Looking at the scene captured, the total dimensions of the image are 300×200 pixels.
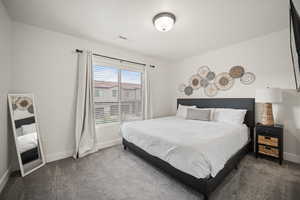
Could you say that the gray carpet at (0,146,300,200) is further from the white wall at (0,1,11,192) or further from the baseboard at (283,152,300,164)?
the white wall at (0,1,11,192)

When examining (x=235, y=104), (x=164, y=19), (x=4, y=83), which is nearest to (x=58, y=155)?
(x=4, y=83)

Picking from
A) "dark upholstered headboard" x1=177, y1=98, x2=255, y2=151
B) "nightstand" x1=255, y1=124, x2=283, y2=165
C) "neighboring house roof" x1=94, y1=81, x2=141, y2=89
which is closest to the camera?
"nightstand" x1=255, y1=124, x2=283, y2=165

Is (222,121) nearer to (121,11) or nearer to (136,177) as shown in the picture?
(136,177)

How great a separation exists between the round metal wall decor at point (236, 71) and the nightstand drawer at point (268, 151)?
161 cm

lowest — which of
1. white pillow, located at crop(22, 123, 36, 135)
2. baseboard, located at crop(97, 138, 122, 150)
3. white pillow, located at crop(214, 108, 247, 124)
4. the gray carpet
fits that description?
the gray carpet

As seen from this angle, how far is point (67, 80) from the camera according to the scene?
259 cm

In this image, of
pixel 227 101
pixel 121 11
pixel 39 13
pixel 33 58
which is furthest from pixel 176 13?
pixel 33 58

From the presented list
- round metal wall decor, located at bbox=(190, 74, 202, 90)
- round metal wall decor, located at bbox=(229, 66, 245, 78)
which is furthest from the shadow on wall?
round metal wall decor, located at bbox=(190, 74, 202, 90)

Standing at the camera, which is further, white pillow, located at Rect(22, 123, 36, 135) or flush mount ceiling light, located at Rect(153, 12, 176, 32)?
white pillow, located at Rect(22, 123, 36, 135)

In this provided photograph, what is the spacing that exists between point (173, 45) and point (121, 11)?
1.64 m

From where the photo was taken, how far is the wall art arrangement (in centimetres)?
296

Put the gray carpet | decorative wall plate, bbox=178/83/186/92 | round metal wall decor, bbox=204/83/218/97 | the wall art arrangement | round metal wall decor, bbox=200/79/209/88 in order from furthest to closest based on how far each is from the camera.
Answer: decorative wall plate, bbox=178/83/186/92 < round metal wall decor, bbox=200/79/209/88 < round metal wall decor, bbox=204/83/218/97 < the wall art arrangement < the gray carpet

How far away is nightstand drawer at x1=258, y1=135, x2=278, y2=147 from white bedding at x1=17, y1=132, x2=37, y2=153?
4.20 metres

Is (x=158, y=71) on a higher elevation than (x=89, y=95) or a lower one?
higher
